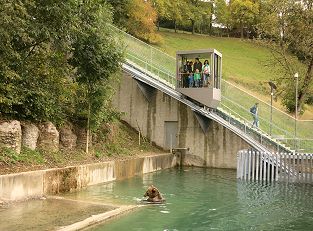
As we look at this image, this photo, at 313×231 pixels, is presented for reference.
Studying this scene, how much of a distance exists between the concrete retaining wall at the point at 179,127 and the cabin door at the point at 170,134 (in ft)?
0.46

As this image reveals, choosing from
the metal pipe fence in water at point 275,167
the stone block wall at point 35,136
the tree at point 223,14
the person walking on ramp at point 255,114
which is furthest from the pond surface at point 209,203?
the tree at point 223,14

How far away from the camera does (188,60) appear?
89.2ft

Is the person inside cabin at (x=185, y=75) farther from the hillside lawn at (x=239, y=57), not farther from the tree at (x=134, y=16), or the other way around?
the tree at (x=134, y=16)

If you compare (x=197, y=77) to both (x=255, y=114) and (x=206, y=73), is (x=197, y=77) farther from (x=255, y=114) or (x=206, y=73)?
(x=255, y=114)

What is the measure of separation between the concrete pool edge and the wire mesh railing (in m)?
11.6

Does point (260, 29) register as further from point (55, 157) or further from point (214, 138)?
point (55, 157)

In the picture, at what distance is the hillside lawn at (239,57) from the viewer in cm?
4734

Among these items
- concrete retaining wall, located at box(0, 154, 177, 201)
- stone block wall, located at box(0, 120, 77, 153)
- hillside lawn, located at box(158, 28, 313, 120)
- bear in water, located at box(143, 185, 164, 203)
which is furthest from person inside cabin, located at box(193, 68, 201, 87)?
hillside lawn, located at box(158, 28, 313, 120)

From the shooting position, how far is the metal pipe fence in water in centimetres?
2230

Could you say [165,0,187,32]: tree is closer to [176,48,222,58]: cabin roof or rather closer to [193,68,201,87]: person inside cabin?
[176,48,222,58]: cabin roof

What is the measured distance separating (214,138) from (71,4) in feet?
47.8

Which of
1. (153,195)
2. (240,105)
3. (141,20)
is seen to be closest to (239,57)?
(141,20)

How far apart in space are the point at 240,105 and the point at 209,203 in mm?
11863

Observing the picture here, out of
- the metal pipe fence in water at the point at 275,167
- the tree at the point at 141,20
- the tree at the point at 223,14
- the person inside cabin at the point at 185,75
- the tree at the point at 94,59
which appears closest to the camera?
the tree at the point at 94,59
